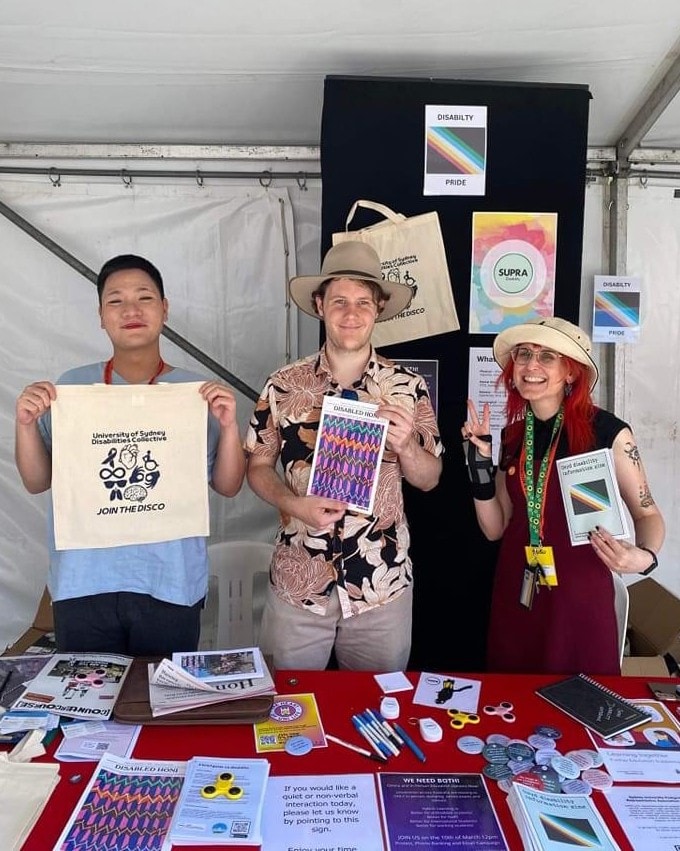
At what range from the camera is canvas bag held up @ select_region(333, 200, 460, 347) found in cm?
241

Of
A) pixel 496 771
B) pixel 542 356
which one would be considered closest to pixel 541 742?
pixel 496 771

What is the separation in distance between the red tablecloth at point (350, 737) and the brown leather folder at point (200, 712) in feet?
0.06

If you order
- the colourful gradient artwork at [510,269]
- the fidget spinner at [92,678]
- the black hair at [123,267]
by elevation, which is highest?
the colourful gradient artwork at [510,269]

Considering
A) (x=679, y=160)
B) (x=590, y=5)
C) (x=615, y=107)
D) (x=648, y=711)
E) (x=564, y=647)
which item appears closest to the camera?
(x=648, y=711)

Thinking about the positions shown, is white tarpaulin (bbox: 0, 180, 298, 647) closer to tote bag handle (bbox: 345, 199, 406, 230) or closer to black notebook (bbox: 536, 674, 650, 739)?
tote bag handle (bbox: 345, 199, 406, 230)

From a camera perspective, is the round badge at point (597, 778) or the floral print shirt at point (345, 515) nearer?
the round badge at point (597, 778)

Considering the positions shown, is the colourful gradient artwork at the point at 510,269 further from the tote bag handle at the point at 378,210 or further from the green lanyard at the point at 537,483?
the green lanyard at the point at 537,483

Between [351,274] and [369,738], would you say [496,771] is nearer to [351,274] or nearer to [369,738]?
[369,738]

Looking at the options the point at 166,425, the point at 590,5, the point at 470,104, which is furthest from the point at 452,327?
the point at 166,425

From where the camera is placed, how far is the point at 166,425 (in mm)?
1715

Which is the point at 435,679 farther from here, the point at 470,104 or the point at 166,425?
the point at 470,104

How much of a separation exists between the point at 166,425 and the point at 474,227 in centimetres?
144

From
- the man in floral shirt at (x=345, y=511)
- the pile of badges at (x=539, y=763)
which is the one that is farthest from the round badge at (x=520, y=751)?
the man in floral shirt at (x=345, y=511)

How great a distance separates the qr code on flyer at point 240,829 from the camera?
3.40 ft
